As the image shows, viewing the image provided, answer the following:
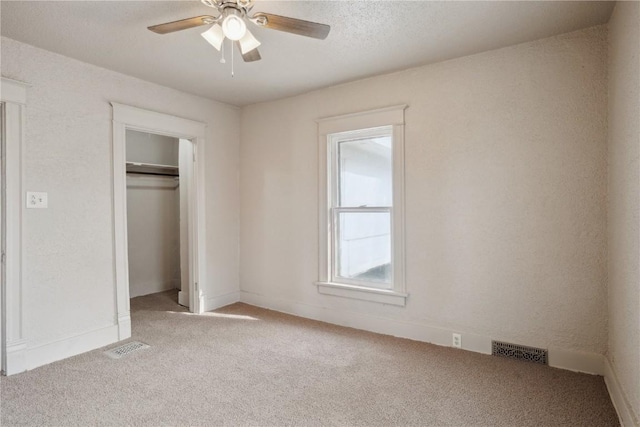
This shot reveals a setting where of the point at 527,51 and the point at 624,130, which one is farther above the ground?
the point at 527,51

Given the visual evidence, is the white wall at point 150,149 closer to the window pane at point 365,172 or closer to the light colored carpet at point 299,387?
the light colored carpet at point 299,387

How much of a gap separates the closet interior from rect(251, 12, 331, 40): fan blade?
Answer: 348 cm

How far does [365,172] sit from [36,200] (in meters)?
2.88

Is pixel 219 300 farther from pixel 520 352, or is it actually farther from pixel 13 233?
pixel 520 352

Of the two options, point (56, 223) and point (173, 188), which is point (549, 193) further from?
point (173, 188)

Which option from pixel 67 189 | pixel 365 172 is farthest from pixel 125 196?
pixel 365 172

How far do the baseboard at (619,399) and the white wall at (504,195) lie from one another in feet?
0.48

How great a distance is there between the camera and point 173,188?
557 centimetres

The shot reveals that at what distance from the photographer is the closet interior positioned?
509cm

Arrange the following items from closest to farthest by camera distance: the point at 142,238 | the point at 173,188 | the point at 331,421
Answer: the point at 331,421 < the point at 142,238 < the point at 173,188

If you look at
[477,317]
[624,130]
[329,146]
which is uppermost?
[329,146]

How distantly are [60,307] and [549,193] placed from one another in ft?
13.2

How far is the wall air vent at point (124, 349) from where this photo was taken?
118 inches

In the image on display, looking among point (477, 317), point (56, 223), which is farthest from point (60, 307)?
point (477, 317)
